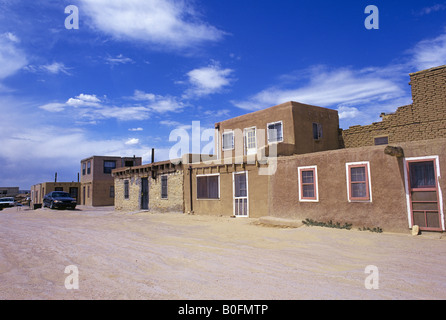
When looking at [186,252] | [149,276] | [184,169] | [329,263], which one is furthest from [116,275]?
[184,169]

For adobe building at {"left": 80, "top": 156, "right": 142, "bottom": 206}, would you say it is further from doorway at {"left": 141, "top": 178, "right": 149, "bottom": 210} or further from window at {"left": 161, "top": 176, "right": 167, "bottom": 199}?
window at {"left": 161, "top": 176, "right": 167, "bottom": 199}

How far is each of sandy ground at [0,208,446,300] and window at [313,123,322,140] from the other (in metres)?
10.2

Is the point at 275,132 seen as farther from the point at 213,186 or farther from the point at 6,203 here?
the point at 6,203

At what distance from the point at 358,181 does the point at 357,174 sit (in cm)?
26

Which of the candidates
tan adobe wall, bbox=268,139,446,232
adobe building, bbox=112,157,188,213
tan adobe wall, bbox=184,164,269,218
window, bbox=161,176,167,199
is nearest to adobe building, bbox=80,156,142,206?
adobe building, bbox=112,157,188,213

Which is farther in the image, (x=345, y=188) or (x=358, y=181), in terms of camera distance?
(x=345, y=188)

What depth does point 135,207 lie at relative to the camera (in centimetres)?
2634

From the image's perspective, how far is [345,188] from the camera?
1181 cm

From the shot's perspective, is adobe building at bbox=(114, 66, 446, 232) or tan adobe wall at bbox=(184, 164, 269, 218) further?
tan adobe wall at bbox=(184, 164, 269, 218)

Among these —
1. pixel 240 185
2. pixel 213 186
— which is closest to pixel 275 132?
pixel 240 185

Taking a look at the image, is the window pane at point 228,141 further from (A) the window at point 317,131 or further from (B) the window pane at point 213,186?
(A) the window at point 317,131

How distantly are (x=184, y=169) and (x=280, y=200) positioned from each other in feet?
27.8

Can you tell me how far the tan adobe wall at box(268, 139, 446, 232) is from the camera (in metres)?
10.3
